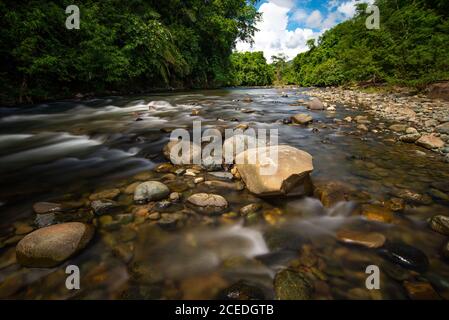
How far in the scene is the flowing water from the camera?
149cm

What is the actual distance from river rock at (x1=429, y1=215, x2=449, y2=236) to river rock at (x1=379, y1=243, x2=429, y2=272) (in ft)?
1.27

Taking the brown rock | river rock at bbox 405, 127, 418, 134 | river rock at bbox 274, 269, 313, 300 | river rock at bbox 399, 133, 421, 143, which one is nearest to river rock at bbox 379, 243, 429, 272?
the brown rock

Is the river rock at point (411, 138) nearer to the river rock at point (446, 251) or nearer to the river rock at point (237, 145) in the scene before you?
the river rock at point (237, 145)

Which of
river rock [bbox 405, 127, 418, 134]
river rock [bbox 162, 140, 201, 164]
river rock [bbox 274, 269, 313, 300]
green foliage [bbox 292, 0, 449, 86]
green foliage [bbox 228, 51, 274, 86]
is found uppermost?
green foliage [bbox 228, 51, 274, 86]

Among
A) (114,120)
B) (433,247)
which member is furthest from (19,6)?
(433,247)

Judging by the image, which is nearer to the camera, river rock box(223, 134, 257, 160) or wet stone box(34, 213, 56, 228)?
wet stone box(34, 213, 56, 228)

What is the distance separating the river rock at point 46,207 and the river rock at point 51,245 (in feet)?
1.79

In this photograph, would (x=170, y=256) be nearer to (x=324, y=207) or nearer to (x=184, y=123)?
(x=324, y=207)

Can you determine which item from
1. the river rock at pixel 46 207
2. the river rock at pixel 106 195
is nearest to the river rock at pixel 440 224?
the river rock at pixel 106 195

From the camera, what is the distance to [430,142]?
12.8 feet

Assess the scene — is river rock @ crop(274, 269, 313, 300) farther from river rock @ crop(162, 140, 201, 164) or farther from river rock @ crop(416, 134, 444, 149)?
river rock @ crop(416, 134, 444, 149)

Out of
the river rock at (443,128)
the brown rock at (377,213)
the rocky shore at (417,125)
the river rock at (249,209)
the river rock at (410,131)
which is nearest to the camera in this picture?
the brown rock at (377,213)

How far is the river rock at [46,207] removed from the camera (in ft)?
7.18

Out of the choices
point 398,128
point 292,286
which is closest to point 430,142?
point 398,128
